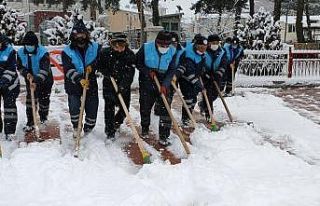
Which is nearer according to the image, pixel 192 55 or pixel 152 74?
pixel 152 74

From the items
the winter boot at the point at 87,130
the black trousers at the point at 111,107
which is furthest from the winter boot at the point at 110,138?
the winter boot at the point at 87,130

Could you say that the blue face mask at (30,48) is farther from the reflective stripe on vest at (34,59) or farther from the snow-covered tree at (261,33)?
the snow-covered tree at (261,33)

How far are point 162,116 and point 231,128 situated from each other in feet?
4.59

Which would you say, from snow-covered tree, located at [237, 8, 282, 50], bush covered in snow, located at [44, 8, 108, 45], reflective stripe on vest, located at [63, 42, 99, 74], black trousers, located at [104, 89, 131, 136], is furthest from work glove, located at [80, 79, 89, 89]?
snow-covered tree, located at [237, 8, 282, 50]

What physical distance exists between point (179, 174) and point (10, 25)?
11970mm

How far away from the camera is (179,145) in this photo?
6.60m

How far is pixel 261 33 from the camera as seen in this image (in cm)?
1578

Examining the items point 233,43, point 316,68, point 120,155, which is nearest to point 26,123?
point 120,155

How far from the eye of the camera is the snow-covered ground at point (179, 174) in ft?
15.2

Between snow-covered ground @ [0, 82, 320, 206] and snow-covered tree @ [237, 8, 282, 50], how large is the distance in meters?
8.76

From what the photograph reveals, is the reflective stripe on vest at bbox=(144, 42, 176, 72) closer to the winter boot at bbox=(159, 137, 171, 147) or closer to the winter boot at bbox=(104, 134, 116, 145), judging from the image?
the winter boot at bbox=(159, 137, 171, 147)

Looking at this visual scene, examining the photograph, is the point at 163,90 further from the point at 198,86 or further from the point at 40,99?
the point at 40,99

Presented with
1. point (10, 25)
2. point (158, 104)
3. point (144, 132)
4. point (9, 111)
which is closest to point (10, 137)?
point (9, 111)

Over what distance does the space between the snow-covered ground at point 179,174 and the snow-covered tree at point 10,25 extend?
920 centimetres
